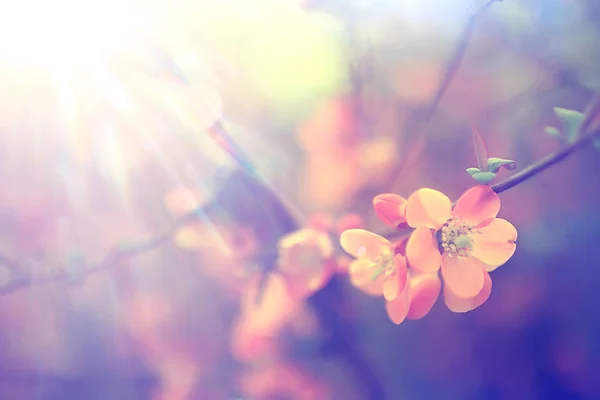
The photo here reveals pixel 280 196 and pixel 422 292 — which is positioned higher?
pixel 280 196

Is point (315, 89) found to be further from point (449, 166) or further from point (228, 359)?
point (228, 359)

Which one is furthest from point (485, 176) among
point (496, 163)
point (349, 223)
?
point (349, 223)

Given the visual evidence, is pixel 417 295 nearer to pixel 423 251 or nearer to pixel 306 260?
pixel 423 251

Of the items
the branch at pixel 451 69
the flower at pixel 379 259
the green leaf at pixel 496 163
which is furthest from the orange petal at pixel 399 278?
the branch at pixel 451 69

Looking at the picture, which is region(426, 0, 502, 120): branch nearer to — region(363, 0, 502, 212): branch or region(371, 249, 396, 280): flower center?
region(363, 0, 502, 212): branch

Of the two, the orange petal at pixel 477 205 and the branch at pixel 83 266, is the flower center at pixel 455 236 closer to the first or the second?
the orange petal at pixel 477 205

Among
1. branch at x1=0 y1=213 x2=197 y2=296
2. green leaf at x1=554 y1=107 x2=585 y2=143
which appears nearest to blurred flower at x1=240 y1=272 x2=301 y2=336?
branch at x1=0 y1=213 x2=197 y2=296

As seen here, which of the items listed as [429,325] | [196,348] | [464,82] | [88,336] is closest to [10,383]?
[88,336]
